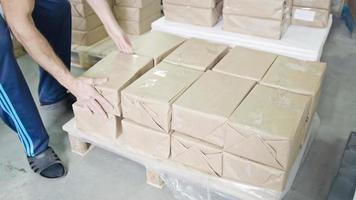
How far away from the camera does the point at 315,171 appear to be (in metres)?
1.72

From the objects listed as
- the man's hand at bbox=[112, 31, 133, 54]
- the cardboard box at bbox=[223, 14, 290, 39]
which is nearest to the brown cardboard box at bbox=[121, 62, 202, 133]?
the man's hand at bbox=[112, 31, 133, 54]

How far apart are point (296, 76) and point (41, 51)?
107 centimetres

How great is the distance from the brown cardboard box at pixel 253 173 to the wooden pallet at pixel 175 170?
0.08 feet

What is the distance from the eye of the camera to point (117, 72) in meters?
1.62

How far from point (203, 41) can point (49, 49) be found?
76 cm

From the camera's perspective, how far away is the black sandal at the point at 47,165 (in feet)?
5.52

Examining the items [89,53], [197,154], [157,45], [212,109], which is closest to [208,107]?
[212,109]

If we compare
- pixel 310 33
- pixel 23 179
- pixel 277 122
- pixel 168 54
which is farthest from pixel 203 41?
pixel 23 179

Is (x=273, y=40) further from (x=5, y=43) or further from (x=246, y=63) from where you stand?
(x=5, y=43)

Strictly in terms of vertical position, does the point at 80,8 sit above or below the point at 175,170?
above

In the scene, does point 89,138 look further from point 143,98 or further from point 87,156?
point 143,98

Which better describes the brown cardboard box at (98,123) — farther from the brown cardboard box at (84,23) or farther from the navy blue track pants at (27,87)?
the brown cardboard box at (84,23)

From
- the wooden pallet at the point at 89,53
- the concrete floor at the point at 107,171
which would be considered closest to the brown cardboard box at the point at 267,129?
the concrete floor at the point at 107,171

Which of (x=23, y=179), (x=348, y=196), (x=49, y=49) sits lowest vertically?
(x=23, y=179)
